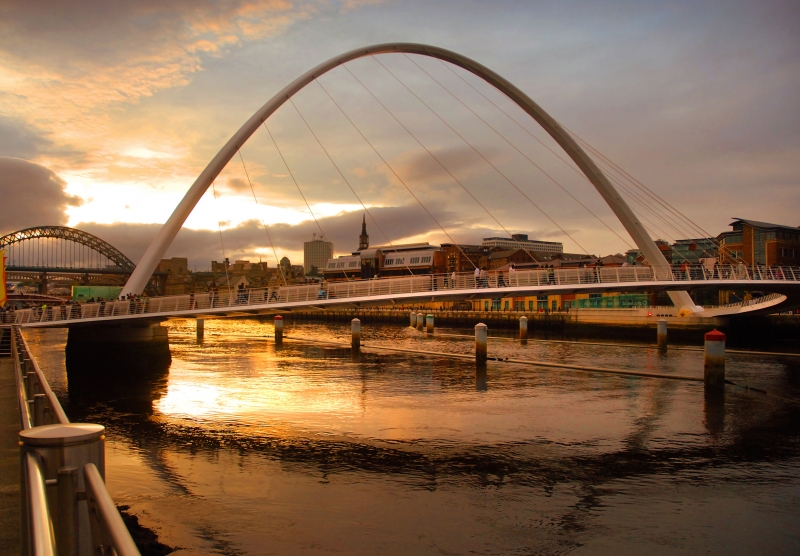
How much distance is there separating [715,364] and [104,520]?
2389cm

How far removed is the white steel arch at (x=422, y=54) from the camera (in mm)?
34400

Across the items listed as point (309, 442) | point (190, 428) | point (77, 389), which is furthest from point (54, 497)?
point (77, 389)

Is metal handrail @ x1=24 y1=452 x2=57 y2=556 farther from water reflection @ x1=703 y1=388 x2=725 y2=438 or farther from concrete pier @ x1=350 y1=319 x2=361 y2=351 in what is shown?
concrete pier @ x1=350 y1=319 x2=361 y2=351

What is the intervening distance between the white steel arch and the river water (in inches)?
381

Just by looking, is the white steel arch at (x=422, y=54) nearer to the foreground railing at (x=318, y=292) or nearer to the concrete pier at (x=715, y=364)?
the foreground railing at (x=318, y=292)

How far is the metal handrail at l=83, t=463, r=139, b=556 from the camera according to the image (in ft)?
8.57

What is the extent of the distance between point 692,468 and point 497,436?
4626 millimetres

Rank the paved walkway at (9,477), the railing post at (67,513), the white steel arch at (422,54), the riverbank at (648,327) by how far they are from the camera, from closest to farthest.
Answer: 1. the railing post at (67,513)
2. the paved walkway at (9,477)
3. the white steel arch at (422,54)
4. the riverbank at (648,327)

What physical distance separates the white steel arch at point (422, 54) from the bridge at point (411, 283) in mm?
61

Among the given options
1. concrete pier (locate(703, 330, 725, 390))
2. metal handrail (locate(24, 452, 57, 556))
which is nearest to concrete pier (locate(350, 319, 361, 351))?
concrete pier (locate(703, 330, 725, 390))

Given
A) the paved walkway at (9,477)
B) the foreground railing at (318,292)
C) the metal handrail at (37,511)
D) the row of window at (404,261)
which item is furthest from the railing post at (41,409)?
the row of window at (404,261)

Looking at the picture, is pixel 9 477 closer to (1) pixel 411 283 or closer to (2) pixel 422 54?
(1) pixel 411 283

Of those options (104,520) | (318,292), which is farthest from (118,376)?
(104,520)

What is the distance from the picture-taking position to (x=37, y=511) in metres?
2.62
